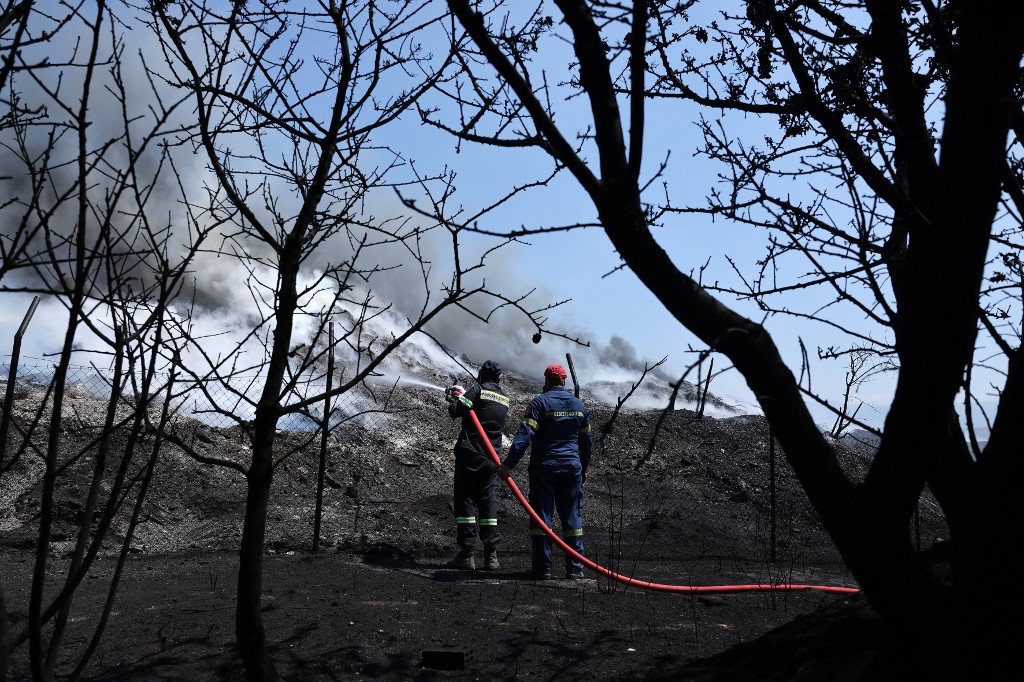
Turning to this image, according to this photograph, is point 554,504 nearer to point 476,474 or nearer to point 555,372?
A: point 476,474

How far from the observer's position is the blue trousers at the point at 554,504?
6.97m

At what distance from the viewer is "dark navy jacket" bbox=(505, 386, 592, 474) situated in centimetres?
714

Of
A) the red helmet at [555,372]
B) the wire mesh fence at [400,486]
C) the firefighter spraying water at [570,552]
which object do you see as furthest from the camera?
the wire mesh fence at [400,486]

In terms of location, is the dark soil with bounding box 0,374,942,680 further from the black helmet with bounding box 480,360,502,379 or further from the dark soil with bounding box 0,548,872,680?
the black helmet with bounding box 480,360,502,379

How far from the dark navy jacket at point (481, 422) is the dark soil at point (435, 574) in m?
0.93

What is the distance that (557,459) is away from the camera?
281 inches

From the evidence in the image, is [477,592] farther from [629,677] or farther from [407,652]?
[629,677]

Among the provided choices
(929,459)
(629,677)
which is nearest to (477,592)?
(629,677)

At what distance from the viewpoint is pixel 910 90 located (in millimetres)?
3053

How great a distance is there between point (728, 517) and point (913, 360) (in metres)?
9.27

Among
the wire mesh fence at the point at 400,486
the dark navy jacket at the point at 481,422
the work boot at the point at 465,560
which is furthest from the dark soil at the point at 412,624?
the wire mesh fence at the point at 400,486

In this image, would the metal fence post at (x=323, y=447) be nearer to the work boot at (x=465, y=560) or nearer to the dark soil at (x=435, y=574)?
the dark soil at (x=435, y=574)

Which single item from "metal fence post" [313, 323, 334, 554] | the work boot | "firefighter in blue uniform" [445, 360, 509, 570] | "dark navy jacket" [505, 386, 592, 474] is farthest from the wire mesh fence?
the work boot

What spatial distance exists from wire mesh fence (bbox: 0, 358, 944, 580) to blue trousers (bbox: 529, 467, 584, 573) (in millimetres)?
787
